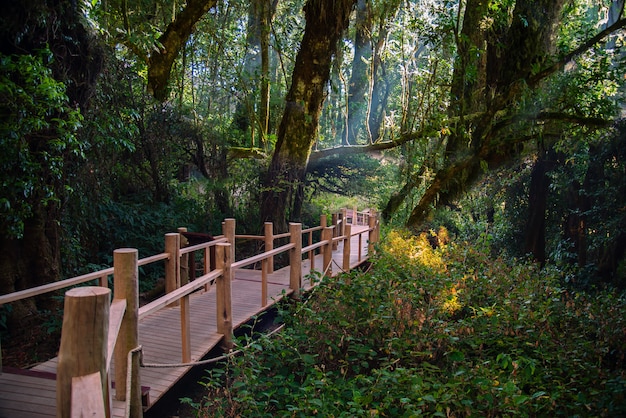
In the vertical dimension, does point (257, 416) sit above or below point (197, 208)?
below

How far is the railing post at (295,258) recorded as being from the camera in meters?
6.91

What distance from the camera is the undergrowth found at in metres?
3.47

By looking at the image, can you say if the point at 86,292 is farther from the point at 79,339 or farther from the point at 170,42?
the point at 170,42

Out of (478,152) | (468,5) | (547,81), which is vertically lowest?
(478,152)

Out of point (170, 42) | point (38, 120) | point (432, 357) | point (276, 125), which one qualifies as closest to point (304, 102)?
point (170, 42)

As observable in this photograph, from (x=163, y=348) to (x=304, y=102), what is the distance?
21.2ft

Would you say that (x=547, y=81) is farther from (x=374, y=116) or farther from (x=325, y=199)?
(x=325, y=199)

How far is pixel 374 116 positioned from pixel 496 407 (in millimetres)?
14479

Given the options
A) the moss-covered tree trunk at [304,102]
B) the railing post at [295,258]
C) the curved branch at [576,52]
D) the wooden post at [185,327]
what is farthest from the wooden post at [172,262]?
the curved branch at [576,52]

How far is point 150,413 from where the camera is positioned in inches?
164

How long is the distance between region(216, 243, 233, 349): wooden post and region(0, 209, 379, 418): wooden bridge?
1 centimetres

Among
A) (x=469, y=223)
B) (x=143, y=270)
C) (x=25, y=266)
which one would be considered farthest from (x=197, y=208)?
(x=469, y=223)

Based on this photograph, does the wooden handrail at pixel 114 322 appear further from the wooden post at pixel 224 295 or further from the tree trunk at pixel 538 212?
the tree trunk at pixel 538 212

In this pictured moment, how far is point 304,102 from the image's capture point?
32.1ft
